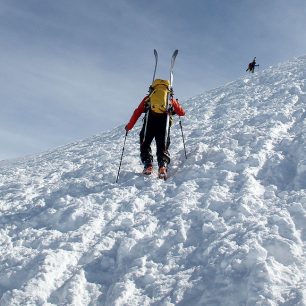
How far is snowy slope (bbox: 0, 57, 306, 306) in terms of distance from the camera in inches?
240

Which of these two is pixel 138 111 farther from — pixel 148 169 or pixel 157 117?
pixel 148 169

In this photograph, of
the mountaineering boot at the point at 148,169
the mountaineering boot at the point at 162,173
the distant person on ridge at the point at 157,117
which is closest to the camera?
the mountaineering boot at the point at 162,173

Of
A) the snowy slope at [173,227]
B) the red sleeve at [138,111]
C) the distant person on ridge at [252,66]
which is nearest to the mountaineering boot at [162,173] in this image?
the snowy slope at [173,227]

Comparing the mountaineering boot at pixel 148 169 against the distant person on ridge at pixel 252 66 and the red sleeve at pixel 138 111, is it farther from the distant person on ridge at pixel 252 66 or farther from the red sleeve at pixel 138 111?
the distant person on ridge at pixel 252 66

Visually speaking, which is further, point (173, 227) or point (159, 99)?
point (159, 99)

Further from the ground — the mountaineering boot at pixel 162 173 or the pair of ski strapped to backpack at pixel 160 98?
the pair of ski strapped to backpack at pixel 160 98

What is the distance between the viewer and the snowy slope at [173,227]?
6102 mm

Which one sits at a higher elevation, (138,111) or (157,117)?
(138,111)

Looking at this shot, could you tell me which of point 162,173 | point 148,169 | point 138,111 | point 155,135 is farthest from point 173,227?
point 138,111

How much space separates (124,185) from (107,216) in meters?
1.79

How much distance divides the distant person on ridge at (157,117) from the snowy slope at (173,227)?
1.69 feet

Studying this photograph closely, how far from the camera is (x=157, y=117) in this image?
11055 mm

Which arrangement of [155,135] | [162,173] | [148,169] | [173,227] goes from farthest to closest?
[155,135] → [148,169] → [162,173] → [173,227]

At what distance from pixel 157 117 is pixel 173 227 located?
13.1 feet
